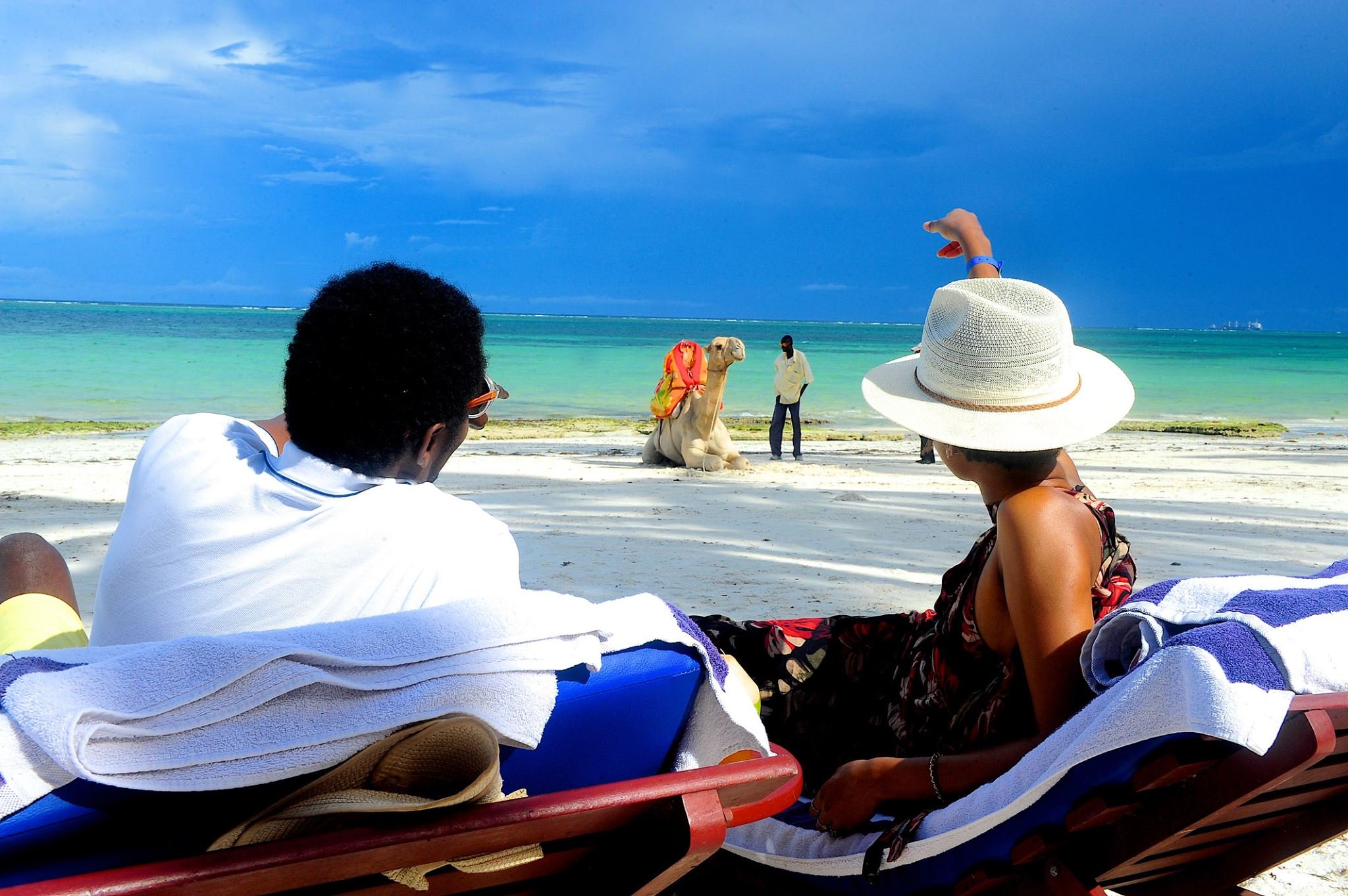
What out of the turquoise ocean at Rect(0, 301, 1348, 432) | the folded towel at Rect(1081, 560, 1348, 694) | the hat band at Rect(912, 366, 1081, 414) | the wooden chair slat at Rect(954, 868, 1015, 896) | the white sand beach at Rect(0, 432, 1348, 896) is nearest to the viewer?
the folded towel at Rect(1081, 560, 1348, 694)

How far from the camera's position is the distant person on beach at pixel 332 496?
1.64m

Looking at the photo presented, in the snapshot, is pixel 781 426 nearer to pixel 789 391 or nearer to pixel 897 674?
Answer: pixel 789 391

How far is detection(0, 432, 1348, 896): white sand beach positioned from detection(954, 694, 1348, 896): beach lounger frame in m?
0.74

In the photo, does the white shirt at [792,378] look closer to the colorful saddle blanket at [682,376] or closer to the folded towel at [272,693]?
the colorful saddle blanket at [682,376]

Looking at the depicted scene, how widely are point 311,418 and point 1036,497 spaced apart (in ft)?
4.45

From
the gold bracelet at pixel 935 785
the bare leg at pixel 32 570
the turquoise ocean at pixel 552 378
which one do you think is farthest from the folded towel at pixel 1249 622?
the turquoise ocean at pixel 552 378

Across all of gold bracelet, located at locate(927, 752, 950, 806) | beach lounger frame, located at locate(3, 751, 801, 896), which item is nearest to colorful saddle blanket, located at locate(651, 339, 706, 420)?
gold bracelet, located at locate(927, 752, 950, 806)

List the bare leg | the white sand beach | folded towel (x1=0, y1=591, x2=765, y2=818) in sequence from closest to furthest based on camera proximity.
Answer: folded towel (x1=0, y1=591, x2=765, y2=818), the bare leg, the white sand beach

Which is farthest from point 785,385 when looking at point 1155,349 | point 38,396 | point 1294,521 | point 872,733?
point 1155,349

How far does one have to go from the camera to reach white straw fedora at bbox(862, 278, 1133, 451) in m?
2.07

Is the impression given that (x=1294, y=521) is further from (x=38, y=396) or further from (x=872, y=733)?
(x=38, y=396)

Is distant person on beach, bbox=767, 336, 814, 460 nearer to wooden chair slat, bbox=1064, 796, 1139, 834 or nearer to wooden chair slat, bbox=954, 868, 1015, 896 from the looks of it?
wooden chair slat, bbox=954, 868, 1015, 896

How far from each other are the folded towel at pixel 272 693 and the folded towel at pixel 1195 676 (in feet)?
2.67

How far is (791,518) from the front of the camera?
26.2ft
